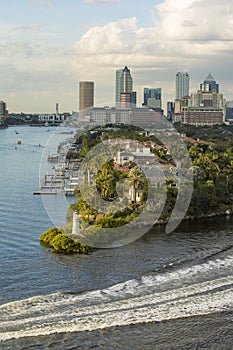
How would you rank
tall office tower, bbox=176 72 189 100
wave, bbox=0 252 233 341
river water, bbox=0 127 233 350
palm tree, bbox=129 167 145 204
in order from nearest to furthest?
river water, bbox=0 127 233 350, wave, bbox=0 252 233 341, palm tree, bbox=129 167 145 204, tall office tower, bbox=176 72 189 100

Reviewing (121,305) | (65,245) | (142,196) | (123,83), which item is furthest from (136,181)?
(123,83)

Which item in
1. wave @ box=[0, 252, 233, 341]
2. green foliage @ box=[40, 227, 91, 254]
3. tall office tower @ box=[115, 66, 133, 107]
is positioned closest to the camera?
wave @ box=[0, 252, 233, 341]

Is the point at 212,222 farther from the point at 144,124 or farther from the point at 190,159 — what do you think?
the point at 144,124

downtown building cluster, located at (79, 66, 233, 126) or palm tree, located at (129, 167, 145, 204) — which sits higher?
downtown building cluster, located at (79, 66, 233, 126)

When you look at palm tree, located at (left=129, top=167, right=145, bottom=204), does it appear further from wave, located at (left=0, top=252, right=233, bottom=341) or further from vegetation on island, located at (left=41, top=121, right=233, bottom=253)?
wave, located at (left=0, top=252, right=233, bottom=341)

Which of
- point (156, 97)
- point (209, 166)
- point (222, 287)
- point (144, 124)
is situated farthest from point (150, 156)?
point (156, 97)

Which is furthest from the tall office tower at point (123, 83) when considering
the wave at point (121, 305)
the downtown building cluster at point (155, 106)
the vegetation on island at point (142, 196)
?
the wave at point (121, 305)

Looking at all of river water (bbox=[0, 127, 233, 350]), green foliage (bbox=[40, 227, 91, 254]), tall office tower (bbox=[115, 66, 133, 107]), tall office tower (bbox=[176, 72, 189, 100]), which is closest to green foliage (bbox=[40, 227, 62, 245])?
green foliage (bbox=[40, 227, 91, 254])

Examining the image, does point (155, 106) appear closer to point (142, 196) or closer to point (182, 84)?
point (182, 84)
